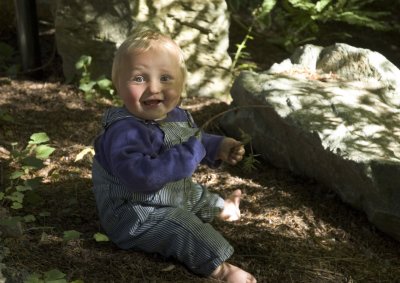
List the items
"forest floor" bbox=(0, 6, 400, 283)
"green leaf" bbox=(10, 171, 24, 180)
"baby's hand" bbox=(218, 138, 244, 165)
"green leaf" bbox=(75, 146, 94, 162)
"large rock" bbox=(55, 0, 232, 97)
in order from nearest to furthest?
"forest floor" bbox=(0, 6, 400, 283) → "baby's hand" bbox=(218, 138, 244, 165) → "green leaf" bbox=(10, 171, 24, 180) → "green leaf" bbox=(75, 146, 94, 162) → "large rock" bbox=(55, 0, 232, 97)

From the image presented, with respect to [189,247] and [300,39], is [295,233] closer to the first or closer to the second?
[189,247]

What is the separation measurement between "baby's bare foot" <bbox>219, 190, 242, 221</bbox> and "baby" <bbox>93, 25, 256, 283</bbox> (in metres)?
0.51

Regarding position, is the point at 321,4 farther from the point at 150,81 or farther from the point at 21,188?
the point at 21,188

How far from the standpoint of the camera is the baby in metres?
2.80

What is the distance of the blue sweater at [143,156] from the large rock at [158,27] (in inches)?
93.6

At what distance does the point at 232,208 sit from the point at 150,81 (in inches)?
42.2

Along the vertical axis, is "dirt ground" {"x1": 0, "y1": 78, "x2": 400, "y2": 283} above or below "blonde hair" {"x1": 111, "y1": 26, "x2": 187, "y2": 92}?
below

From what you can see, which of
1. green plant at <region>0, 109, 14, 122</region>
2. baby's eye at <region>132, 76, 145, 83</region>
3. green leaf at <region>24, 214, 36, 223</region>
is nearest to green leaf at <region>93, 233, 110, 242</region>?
green leaf at <region>24, 214, 36, 223</region>

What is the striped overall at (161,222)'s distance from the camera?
2936 millimetres

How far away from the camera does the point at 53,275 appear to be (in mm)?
2658

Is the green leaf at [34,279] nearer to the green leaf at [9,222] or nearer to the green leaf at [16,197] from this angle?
the green leaf at [9,222]

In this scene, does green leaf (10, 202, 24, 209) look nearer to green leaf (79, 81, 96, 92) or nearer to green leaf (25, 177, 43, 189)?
green leaf (25, 177, 43, 189)

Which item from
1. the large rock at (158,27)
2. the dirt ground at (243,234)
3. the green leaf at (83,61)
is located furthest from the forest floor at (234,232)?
the large rock at (158,27)

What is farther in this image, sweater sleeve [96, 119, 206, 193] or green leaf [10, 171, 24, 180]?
green leaf [10, 171, 24, 180]
